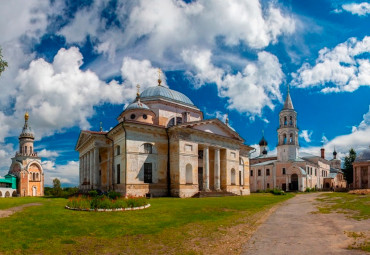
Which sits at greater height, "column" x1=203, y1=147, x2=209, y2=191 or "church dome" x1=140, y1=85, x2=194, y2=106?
"church dome" x1=140, y1=85, x2=194, y2=106

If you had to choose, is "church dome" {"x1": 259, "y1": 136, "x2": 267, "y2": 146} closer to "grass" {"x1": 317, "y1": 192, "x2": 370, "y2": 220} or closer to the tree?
the tree

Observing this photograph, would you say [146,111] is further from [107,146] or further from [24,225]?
[24,225]

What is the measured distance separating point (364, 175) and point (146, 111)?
1817 inches

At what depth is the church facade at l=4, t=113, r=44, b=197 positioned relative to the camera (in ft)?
221

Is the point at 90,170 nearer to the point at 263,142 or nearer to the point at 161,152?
Answer: the point at 161,152

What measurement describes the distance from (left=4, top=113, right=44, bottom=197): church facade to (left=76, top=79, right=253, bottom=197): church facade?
3246cm

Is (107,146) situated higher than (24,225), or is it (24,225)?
(107,146)

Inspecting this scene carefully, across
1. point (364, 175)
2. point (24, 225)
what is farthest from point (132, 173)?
point (364, 175)

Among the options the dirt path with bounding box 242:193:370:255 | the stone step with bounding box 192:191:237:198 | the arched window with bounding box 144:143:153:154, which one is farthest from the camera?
the stone step with bounding box 192:191:237:198

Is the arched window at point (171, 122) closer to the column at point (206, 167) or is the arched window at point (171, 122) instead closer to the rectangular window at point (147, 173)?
the column at point (206, 167)

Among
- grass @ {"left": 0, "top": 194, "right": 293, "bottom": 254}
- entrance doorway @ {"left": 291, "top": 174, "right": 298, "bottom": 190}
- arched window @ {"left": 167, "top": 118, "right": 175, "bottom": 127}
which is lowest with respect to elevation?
entrance doorway @ {"left": 291, "top": 174, "right": 298, "bottom": 190}

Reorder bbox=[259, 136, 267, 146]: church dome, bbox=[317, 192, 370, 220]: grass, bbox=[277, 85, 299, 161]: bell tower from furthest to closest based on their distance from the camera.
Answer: bbox=[259, 136, 267, 146]: church dome
bbox=[277, 85, 299, 161]: bell tower
bbox=[317, 192, 370, 220]: grass

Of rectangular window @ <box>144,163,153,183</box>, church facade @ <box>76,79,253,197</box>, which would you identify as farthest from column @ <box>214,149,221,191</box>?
rectangular window @ <box>144,163,153,183</box>

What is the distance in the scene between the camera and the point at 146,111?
3619cm
